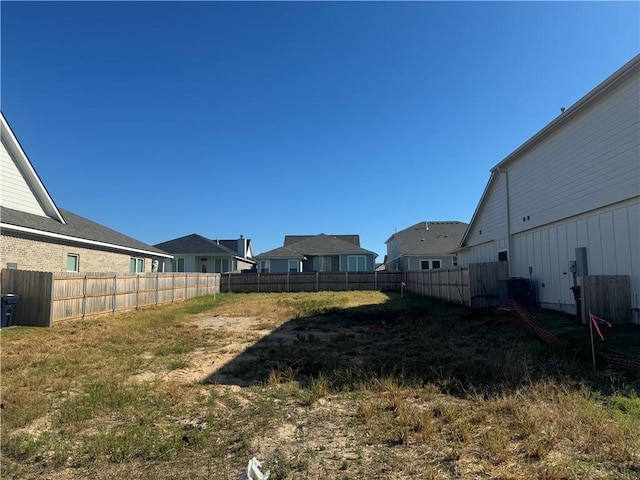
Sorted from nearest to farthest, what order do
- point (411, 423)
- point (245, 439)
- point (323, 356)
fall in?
1. point (245, 439)
2. point (411, 423)
3. point (323, 356)

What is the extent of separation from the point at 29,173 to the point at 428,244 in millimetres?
29053

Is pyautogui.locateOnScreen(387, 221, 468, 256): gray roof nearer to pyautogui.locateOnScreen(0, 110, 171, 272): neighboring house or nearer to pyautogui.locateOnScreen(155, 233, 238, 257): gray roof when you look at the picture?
pyautogui.locateOnScreen(155, 233, 238, 257): gray roof

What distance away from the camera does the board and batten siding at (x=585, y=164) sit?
9.95 m

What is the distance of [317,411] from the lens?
16.6 ft

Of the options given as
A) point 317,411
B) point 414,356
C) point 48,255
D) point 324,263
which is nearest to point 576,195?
point 414,356

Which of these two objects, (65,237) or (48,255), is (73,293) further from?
(65,237)

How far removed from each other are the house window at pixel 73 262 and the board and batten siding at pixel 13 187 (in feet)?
7.14

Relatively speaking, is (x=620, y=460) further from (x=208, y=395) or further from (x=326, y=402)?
(x=208, y=395)

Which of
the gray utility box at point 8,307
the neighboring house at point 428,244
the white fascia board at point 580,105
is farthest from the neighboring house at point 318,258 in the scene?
the gray utility box at point 8,307

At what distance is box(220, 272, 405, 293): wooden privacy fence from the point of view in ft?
99.3

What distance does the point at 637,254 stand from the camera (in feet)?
31.5

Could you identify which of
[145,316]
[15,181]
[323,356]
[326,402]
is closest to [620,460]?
[326,402]

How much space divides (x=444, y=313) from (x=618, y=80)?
27.5ft

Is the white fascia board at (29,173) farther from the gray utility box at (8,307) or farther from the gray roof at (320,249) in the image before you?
the gray roof at (320,249)
